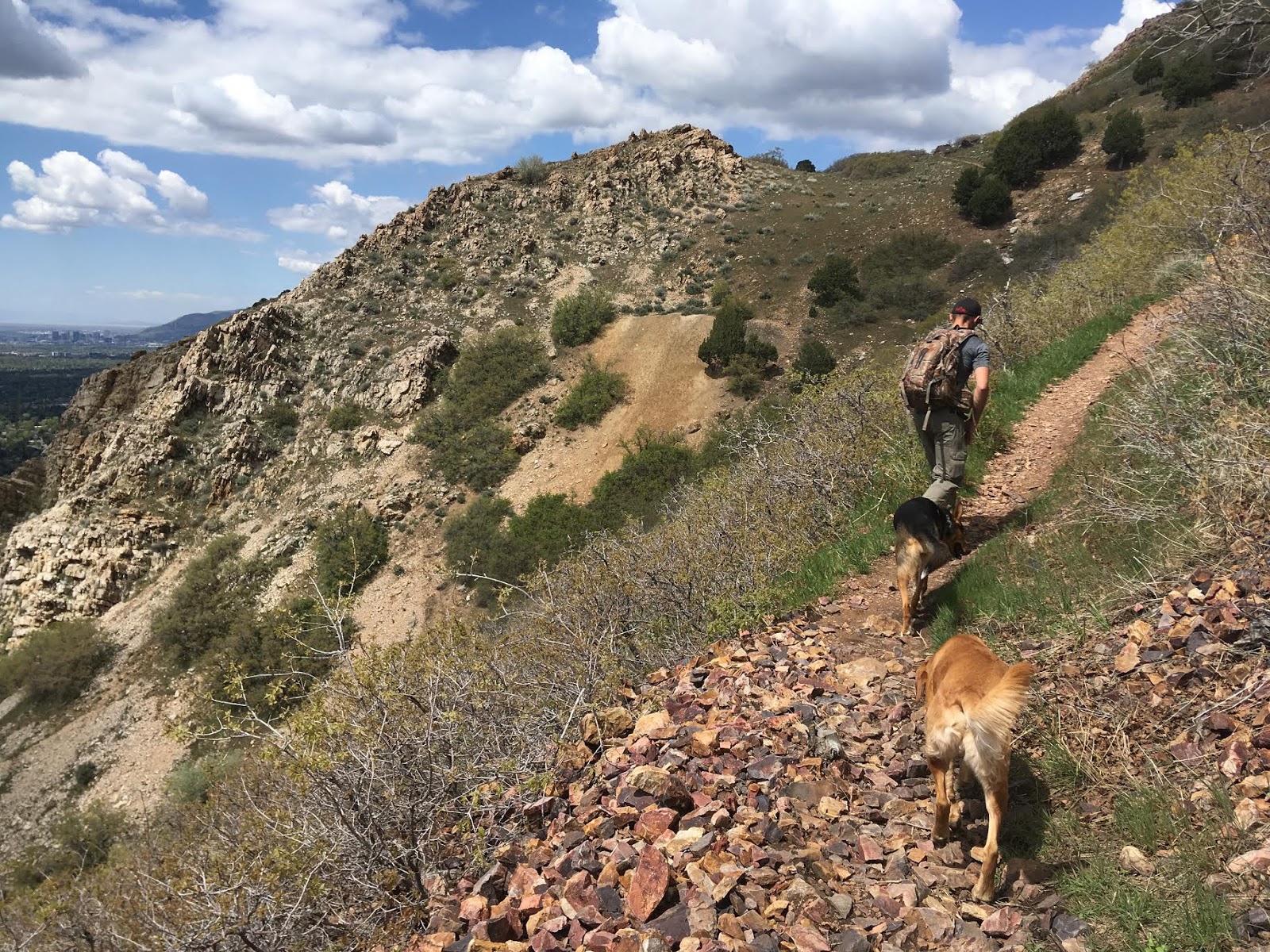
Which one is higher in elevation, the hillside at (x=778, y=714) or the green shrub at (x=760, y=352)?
the green shrub at (x=760, y=352)

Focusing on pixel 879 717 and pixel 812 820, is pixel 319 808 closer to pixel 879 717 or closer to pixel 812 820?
pixel 812 820

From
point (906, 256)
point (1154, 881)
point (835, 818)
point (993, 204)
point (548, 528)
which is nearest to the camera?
point (1154, 881)

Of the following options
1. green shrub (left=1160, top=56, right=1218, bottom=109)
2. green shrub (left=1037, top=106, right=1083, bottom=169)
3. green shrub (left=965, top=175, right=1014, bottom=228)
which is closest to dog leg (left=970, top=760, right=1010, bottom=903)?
green shrub (left=965, top=175, right=1014, bottom=228)

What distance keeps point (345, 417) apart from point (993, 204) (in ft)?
90.2

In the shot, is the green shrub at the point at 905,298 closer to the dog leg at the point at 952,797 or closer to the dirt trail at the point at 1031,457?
the dirt trail at the point at 1031,457

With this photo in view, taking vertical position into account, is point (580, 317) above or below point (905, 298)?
above

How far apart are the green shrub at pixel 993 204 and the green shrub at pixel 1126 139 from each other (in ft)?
12.1

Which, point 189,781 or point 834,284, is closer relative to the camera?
point 189,781

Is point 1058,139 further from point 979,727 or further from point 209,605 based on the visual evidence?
point 209,605

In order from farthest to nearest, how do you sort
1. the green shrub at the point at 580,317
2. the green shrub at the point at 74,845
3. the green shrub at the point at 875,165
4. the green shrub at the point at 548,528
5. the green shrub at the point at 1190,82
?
1. the green shrub at the point at 875,165
2. the green shrub at the point at 580,317
3. the green shrub at the point at 1190,82
4. the green shrub at the point at 548,528
5. the green shrub at the point at 74,845

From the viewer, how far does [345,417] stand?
2548 cm

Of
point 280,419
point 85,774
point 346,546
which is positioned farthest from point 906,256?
point 85,774

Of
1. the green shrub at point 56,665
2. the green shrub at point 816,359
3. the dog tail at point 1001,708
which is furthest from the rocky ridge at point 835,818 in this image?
the green shrub at point 56,665

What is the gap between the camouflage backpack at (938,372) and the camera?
4.62m
